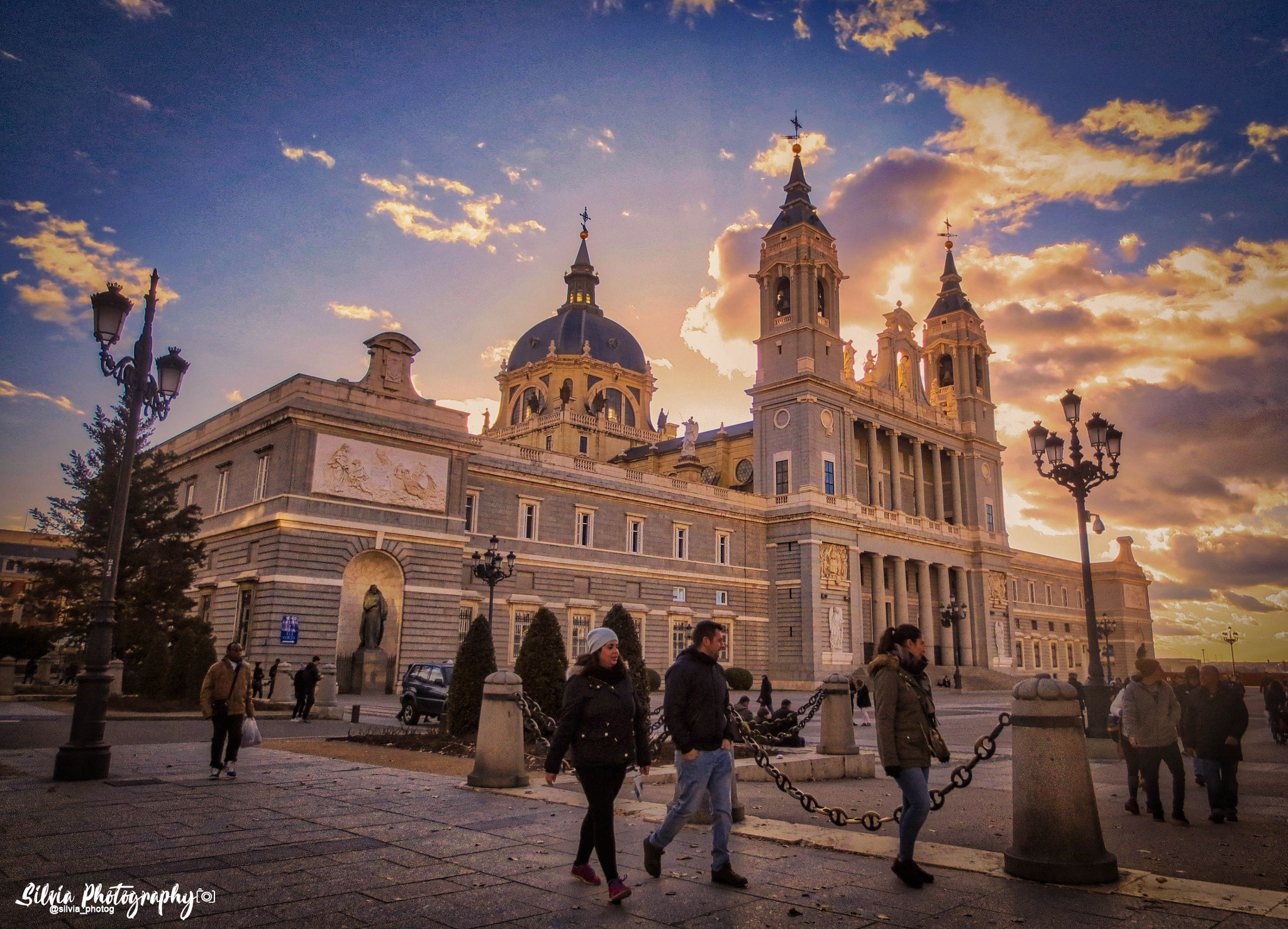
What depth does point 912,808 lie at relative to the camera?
605 cm

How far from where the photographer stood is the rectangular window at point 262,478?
1213 inches

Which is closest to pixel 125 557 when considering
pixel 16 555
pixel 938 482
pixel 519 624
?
pixel 519 624

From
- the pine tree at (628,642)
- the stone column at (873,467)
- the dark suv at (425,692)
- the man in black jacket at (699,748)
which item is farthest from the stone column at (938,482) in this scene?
A: the man in black jacket at (699,748)

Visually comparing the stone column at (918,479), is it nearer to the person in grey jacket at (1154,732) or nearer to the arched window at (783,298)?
the arched window at (783,298)

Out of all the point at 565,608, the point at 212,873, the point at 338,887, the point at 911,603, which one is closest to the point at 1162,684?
the point at 338,887

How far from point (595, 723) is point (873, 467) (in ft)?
166

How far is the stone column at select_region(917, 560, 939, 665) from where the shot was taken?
179 ft

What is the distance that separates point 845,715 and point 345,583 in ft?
73.2

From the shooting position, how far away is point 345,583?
30.5 metres

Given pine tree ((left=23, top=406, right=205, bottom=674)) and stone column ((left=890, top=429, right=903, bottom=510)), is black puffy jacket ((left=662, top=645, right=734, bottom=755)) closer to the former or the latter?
pine tree ((left=23, top=406, right=205, bottom=674))

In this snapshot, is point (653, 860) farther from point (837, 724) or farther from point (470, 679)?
point (470, 679)

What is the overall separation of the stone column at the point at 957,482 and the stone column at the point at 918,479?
108 inches

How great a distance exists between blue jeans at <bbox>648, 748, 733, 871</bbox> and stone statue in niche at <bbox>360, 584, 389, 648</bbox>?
86.0 feet

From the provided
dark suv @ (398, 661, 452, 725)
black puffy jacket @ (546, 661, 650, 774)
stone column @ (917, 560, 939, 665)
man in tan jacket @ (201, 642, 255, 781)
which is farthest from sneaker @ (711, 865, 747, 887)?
stone column @ (917, 560, 939, 665)
